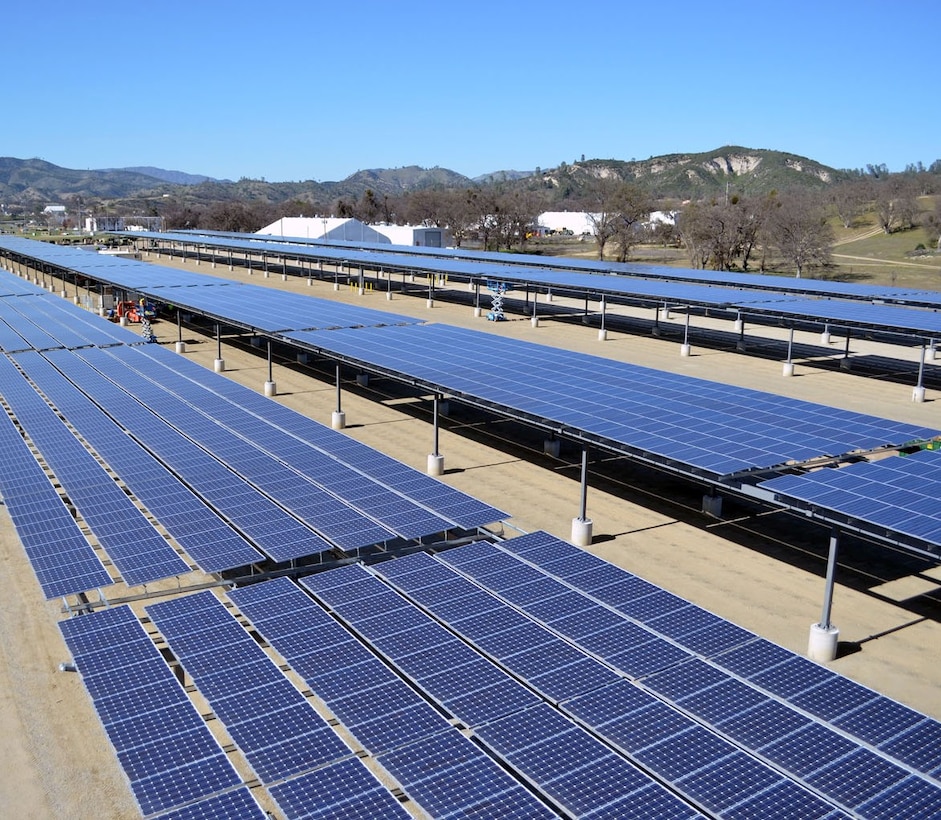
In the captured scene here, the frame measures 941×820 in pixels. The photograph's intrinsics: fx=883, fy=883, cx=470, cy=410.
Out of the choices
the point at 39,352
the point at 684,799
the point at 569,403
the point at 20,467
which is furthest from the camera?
the point at 39,352

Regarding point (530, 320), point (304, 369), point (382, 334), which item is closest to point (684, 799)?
point (382, 334)

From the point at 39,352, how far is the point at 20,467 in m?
17.5

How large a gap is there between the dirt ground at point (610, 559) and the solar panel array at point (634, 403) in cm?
246

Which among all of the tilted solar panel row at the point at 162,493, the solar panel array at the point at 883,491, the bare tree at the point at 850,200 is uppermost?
the bare tree at the point at 850,200

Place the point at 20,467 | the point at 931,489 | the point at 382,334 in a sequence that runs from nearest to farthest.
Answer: the point at 931,489 < the point at 20,467 < the point at 382,334

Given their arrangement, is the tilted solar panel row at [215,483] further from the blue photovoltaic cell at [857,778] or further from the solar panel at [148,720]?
the blue photovoltaic cell at [857,778]

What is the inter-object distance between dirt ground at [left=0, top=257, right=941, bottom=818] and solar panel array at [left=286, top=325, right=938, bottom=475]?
246 centimetres

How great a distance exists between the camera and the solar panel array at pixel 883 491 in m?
15.2

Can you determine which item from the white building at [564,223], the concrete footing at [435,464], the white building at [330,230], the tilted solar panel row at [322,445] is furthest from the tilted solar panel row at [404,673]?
the white building at [564,223]

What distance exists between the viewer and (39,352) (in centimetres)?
3756

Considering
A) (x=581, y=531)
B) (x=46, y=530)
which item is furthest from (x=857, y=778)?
(x=46, y=530)

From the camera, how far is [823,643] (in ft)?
51.4

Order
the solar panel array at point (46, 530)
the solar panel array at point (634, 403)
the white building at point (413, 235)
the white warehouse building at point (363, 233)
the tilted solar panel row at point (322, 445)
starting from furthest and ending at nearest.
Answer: the white building at point (413, 235) → the white warehouse building at point (363, 233) → the solar panel array at point (634, 403) → the tilted solar panel row at point (322, 445) → the solar panel array at point (46, 530)

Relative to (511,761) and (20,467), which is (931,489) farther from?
(20,467)
